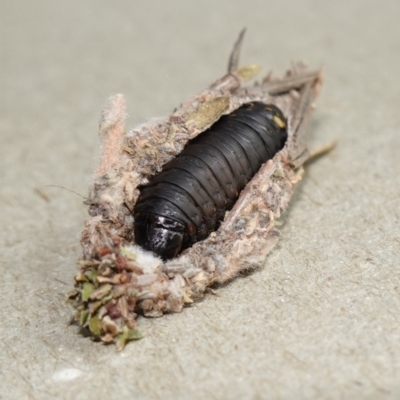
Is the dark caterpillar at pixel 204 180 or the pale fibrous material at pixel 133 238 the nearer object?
the pale fibrous material at pixel 133 238

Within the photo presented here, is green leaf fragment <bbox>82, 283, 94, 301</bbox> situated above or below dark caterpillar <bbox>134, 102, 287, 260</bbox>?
below

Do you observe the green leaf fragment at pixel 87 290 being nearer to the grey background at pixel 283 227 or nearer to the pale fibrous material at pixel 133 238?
the pale fibrous material at pixel 133 238

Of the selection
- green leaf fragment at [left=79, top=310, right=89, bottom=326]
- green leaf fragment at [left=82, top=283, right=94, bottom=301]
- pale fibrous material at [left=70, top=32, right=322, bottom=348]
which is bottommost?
green leaf fragment at [left=79, top=310, right=89, bottom=326]

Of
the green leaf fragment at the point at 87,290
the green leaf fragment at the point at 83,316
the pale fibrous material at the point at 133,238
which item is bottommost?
the green leaf fragment at the point at 83,316

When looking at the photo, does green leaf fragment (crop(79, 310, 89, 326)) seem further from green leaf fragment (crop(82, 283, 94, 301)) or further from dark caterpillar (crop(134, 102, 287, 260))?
dark caterpillar (crop(134, 102, 287, 260))

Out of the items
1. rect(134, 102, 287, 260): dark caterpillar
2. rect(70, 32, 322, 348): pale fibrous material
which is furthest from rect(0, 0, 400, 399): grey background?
rect(134, 102, 287, 260): dark caterpillar

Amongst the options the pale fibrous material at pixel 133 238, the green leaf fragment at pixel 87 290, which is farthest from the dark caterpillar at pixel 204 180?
the green leaf fragment at pixel 87 290

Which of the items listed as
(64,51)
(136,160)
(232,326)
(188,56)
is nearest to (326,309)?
(232,326)

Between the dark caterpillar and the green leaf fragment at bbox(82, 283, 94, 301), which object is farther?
the dark caterpillar

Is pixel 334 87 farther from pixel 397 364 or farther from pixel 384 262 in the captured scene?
→ pixel 397 364
